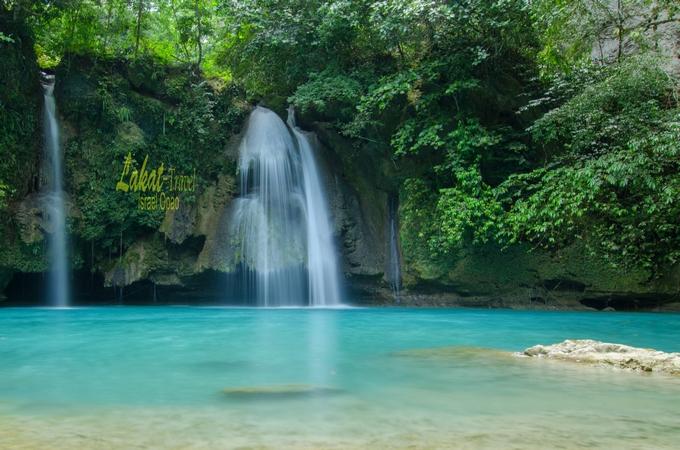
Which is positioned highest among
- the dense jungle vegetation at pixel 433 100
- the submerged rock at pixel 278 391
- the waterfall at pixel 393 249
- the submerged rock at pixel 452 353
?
the dense jungle vegetation at pixel 433 100

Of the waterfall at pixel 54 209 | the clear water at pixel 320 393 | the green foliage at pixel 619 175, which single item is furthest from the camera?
the waterfall at pixel 54 209

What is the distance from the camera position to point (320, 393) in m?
4.50

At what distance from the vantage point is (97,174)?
16.1 m

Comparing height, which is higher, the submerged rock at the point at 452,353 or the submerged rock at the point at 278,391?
the submerged rock at the point at 278,391

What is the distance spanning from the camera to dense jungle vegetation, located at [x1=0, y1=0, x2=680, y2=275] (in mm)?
11031

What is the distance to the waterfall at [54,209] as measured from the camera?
49.9 ft

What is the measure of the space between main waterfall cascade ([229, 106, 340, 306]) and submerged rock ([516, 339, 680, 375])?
9.79 metres

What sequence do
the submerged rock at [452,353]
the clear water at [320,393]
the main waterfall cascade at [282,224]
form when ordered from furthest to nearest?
the main waterfall cascade at [282,224], the submerged rock at [452,353], the clear water at [320,393]

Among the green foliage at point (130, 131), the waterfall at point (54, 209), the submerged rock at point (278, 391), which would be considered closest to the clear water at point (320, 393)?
the submerged rock at point (278, 391)

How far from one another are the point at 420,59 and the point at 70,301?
1150 cm

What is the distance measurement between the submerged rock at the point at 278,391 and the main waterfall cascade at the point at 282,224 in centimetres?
1085

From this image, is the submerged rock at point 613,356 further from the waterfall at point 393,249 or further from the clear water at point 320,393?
the waterfall at point 393,249

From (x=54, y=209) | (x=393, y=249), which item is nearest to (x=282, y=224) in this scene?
(x=393, y=249)

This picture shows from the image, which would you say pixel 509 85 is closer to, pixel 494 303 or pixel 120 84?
pixel 494 303
